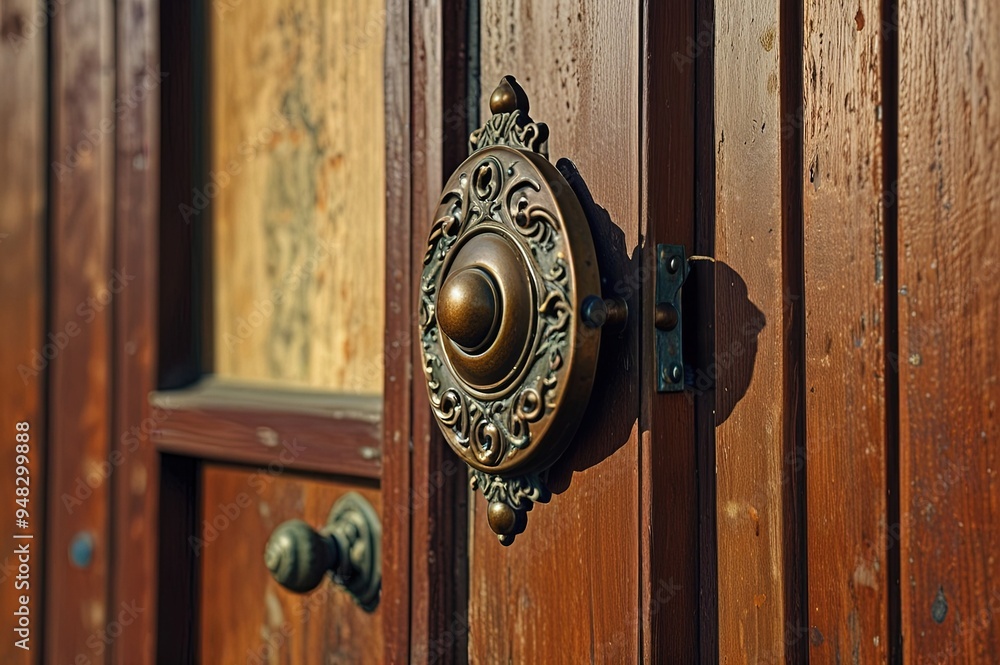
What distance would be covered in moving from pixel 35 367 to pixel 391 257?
1.78 ft

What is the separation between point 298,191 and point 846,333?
1.62 feet

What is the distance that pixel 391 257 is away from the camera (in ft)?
2.00

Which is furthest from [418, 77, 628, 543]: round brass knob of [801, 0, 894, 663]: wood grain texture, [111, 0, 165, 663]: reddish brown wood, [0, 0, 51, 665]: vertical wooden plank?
[0, 0, 51, 665]: vertical wooden plank

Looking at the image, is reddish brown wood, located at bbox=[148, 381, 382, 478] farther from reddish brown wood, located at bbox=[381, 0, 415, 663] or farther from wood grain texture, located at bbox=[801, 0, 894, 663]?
wood grain texture, located at bbox=[801, 0, 894, 663]

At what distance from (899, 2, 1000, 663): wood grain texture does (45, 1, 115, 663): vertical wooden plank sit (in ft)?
2.33

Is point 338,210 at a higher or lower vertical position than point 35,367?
higher

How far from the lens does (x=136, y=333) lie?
87 cm

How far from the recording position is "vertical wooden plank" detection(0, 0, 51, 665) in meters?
0.95

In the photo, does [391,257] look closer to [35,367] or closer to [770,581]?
[770,581]

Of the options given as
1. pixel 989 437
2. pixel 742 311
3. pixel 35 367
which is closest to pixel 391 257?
pixel 742 311

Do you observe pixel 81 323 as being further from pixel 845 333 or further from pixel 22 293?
pixel 845 333

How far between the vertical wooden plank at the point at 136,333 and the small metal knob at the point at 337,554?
0.24 meters

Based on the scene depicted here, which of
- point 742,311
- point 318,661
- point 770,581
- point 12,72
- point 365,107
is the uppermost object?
point 12,72

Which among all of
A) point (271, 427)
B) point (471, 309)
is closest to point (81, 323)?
point (271, 427)
